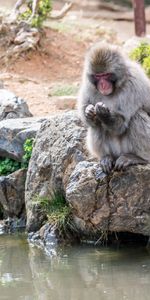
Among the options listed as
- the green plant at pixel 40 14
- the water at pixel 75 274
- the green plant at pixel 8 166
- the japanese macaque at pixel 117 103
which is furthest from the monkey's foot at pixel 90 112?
the green plant at pixel 40 14

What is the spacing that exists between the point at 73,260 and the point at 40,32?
8178 millimetres

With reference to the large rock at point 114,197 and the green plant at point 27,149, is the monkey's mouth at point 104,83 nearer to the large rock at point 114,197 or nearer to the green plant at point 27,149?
the large rock at point 114,197

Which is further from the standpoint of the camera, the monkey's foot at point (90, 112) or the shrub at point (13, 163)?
the shrub at point (13, 163)

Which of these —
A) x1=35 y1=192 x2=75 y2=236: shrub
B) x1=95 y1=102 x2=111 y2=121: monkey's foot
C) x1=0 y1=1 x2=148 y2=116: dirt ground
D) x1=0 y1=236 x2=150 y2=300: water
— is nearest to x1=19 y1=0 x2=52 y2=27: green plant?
x1=0 y1=1 x2=148 y2=116: dirt ground

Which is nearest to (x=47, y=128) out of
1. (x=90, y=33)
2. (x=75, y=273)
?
(x=75, y=273)

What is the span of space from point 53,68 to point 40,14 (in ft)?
3.73

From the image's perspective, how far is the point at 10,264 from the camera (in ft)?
31.3

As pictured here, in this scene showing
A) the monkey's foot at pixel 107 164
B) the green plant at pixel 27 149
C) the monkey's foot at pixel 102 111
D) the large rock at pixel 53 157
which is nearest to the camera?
the monkey's foot at pixel 102 111

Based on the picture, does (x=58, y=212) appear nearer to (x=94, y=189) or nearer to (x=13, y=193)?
(x=94, y=189)

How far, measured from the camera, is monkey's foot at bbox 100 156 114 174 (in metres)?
9.36

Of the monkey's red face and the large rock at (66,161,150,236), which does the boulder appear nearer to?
the large rock at (66,161,150,236)

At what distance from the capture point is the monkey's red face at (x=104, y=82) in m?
9.01

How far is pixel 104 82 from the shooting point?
355 inches

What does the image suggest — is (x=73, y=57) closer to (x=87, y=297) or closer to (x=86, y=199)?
(x=86, y=199)
